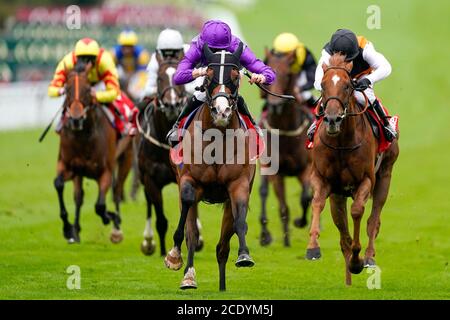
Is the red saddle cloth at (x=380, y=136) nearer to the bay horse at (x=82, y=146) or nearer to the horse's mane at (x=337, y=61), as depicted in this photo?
the horse's mane at (x=337, y=61)

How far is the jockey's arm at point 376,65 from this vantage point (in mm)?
11759

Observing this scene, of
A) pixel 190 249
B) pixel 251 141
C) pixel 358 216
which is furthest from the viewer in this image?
pixel 358 216

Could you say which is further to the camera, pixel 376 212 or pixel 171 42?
pixel 171 42

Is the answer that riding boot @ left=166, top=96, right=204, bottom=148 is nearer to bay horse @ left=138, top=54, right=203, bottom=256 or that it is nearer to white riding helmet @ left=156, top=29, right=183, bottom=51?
bay horse @ left=138, top=54, right=203, bottom=256

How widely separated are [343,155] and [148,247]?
12.5ft

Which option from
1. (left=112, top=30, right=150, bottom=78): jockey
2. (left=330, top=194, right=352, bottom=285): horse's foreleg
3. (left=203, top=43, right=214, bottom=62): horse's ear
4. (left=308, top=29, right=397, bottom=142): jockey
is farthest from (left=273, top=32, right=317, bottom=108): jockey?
(left=203, top=43, right=214, bottom=62): horse's ear

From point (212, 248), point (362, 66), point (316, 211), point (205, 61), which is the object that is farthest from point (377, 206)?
point (212, 248)

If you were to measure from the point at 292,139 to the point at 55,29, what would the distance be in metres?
26.5

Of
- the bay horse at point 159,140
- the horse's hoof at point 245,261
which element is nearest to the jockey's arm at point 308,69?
the bay horse at point 159,140

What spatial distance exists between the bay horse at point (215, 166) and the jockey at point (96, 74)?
4016mm

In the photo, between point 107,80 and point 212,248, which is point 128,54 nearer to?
point 107,80

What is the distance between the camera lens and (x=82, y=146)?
47.5ft

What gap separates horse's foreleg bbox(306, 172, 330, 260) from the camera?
35.0 feet
